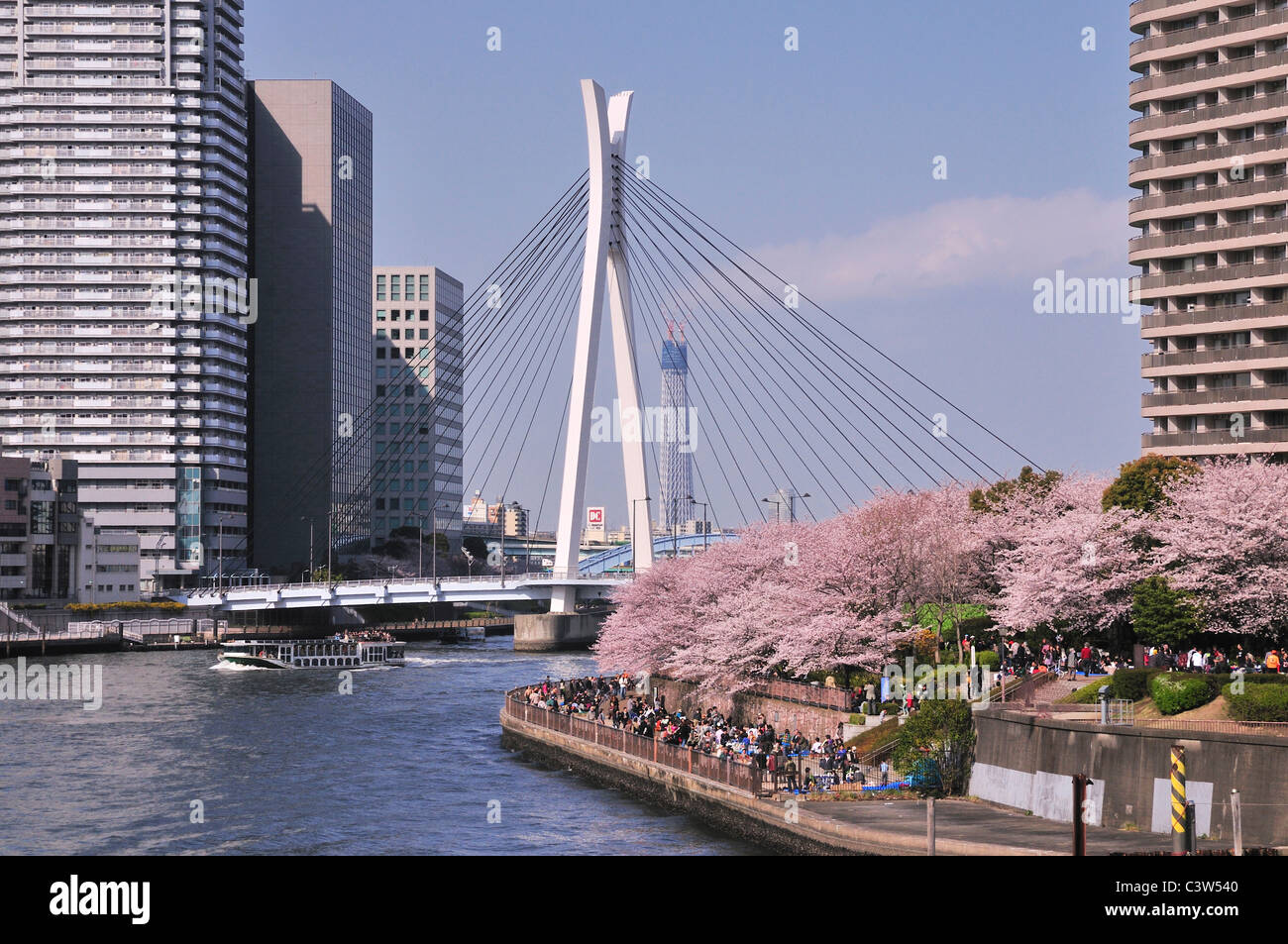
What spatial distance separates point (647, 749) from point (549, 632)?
74662 millimetres

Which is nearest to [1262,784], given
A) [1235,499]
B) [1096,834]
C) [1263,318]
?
[1096,834]

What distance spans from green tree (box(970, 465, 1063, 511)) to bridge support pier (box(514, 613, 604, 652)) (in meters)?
58.0

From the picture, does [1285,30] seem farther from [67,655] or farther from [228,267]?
[228,267]

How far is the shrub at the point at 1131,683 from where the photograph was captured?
38.0 metres

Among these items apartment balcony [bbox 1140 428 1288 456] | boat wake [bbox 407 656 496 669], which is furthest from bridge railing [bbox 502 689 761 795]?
boat wake [bbox 407 656 496 669]

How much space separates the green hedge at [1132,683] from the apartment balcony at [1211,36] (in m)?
41.3

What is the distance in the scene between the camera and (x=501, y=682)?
3708 inches

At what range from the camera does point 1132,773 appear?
3338cm

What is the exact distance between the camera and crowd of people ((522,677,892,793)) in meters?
40.9

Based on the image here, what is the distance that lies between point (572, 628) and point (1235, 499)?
79980mm

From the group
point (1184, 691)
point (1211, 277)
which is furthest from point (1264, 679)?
point (1211, 277)

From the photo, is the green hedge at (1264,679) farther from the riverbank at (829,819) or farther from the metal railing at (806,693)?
the metal railing at (806,693)

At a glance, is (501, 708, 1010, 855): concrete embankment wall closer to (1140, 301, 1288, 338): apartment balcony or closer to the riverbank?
the riverbank
